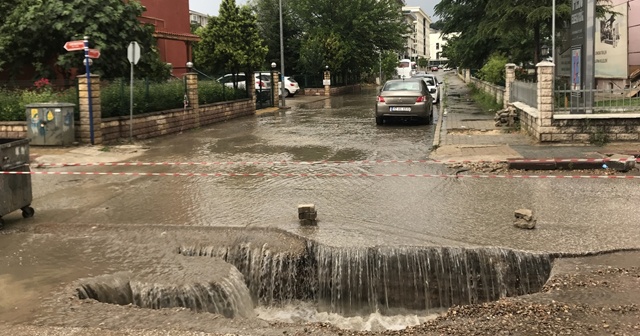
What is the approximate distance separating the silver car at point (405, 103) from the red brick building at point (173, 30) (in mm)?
11607

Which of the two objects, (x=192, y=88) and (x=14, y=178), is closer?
(x=14, y=178)

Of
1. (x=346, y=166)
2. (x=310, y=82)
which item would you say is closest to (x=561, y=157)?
(x=346, y=166)

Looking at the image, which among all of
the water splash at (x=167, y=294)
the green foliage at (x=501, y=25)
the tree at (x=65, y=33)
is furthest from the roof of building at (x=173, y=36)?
the water splash at (x=167, y=294)

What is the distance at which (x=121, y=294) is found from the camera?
5.10 m

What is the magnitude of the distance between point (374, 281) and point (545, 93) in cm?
875

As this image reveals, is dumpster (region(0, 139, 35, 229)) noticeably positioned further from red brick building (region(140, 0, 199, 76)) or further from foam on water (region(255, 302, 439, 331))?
red brick building (region(140, 0, 199, 76))

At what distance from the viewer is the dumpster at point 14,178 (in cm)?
695

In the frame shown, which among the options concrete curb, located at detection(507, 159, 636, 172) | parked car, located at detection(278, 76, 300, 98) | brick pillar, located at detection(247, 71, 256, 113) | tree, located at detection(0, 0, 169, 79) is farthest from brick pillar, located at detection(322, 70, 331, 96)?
concrete curb, located at detection(507, 159, 636, 172)

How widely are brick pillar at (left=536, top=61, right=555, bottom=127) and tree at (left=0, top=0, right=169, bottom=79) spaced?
11860mm

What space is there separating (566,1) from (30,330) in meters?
19.7

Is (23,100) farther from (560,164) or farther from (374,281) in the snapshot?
→ (560,164)

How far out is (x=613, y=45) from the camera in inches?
952

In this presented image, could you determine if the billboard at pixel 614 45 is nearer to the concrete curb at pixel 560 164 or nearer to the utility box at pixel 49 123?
the concrete curb at pixel 560 164

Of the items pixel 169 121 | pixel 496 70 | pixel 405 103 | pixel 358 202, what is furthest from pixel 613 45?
pixel 358 202
